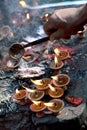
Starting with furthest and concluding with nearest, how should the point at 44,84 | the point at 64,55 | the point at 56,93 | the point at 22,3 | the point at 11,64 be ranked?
the point at 22,3 → the point at 11,64 → the point at 64,55 → the point at 44,84 → the point at 56,93

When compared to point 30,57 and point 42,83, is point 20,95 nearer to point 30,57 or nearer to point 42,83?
point 42,83

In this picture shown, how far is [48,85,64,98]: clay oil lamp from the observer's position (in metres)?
3.90

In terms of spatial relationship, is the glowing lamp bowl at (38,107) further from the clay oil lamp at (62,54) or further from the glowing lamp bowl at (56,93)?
the clay oil lamp at (62,54)

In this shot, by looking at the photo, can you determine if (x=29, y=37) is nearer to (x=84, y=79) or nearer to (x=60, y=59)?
(x=60, y=59)

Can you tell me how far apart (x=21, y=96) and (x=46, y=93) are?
0.37 metres

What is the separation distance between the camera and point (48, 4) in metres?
6.52

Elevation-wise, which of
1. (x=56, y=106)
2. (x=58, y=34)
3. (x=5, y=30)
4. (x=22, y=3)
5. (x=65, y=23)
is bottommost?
(x=56, y=106)

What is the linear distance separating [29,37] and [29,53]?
65 cm

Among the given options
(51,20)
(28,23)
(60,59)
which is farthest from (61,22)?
(28,23)

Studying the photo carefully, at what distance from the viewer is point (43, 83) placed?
410 centimetres

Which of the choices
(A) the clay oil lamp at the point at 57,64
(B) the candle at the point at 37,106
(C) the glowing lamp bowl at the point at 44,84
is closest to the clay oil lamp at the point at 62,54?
(A) the clay oil lamp at the point at 57,64

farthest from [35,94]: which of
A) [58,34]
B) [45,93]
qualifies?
[58,34]

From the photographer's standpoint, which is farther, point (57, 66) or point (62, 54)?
point (62, 54)

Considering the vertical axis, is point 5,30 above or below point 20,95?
above
